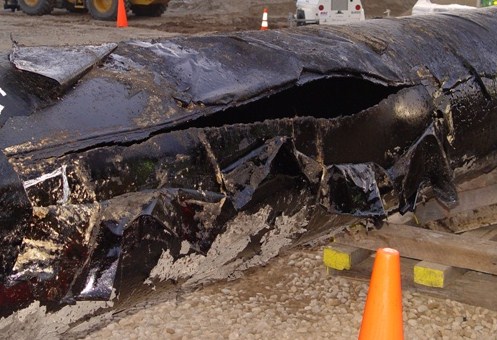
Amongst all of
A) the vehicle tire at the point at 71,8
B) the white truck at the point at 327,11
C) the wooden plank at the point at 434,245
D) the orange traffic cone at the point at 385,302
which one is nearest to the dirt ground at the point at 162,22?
the vehicle tire at the point at 71,8

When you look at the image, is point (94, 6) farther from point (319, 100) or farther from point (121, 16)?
point (319, 100)

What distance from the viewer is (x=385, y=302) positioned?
7.82 ft

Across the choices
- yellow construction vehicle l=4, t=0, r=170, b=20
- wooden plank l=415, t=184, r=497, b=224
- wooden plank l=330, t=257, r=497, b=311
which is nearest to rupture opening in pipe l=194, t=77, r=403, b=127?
wooden plank l=330, t=257, r=497, b=311

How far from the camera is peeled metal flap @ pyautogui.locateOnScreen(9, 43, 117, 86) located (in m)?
1.68

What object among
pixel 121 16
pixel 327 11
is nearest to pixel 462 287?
pixel 327 11

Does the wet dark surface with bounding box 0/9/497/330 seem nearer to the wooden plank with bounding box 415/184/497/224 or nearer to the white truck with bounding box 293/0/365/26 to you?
the wooden plank with bounding box 415/184/497/224

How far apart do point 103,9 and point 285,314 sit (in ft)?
42.5

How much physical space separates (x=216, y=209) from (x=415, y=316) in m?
1.89

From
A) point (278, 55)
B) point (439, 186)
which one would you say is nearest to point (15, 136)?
point (278, 55)

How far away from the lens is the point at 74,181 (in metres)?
1.54

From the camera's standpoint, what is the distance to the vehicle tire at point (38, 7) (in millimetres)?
15443

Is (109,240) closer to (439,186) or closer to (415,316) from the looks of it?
(439,186)

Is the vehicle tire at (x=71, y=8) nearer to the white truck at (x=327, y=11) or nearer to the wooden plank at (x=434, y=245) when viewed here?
the white truck at (x=327, y=11)

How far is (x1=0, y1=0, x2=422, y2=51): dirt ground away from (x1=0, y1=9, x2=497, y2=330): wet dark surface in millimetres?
7025
